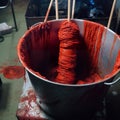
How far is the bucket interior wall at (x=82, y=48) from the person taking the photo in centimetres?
93

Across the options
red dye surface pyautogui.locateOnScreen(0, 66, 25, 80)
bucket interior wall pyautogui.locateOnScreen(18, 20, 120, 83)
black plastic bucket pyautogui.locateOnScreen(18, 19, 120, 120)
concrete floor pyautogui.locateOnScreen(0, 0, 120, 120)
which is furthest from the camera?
red dye surface pyautogui.locateOnScreen(0, 66, 25, 80)

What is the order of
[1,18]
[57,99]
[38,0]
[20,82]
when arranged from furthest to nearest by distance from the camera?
[1,18] → [38,0] → [20,82] → [57,99]

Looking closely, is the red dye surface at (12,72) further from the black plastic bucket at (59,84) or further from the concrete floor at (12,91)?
the black plastic bucket at (59,84)

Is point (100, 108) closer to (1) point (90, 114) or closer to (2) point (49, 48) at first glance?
(1) point (90, 114)

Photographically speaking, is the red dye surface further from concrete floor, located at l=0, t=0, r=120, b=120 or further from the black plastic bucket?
the black plastic bucket

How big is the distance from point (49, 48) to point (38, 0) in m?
0.94

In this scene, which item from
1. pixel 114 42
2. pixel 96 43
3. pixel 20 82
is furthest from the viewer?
pixel 20 82

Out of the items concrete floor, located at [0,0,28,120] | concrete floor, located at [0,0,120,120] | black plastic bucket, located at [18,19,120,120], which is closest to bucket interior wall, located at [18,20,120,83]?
black plastic bucket, located at [18,19,120,120]

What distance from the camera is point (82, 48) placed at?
1081mm

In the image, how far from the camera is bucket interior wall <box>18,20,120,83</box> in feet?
3.04

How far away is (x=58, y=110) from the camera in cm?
85

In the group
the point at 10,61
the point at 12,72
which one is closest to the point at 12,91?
the point at 12,72

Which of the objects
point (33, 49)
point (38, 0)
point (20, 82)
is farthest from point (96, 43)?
point (38, 0)

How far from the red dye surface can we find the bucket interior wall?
466 mm
